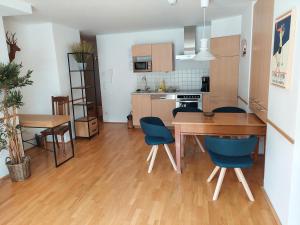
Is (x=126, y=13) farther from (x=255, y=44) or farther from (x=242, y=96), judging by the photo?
(x=242, y=96)

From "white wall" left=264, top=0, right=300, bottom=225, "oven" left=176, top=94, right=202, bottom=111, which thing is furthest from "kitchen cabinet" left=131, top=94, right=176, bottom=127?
"white wall" left=264, top=0, right=300, bottom=225

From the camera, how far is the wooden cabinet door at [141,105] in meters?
5.35

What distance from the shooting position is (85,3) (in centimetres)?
306

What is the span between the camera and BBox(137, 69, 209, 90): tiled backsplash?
546cm

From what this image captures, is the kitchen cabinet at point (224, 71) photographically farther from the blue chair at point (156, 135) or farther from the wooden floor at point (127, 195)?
the blue chair at point (156, 135)

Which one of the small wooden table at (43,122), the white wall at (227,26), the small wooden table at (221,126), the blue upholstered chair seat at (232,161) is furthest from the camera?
the white wall at (227,26)

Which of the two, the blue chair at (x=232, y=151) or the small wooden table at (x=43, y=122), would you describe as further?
the small wooden table at (x=43, y=122)

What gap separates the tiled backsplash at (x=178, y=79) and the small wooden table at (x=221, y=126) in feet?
8.14

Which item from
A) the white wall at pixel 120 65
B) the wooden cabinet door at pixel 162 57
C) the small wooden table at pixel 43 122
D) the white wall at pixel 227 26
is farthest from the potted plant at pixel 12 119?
the white wall at pixel 227 26

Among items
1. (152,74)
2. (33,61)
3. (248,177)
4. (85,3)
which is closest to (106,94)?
(152,74)

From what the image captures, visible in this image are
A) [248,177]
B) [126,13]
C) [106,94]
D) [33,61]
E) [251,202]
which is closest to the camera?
[251,202]

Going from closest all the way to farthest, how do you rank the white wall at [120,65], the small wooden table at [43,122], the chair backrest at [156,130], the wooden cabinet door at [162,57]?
the chair backrest at [156,130] < the small wooden table at [43,122] < the wooden cabinet door at [162,57] < the white wall at [120,65]

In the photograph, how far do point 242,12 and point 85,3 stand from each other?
2590 millimetres

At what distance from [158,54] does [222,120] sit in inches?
112
